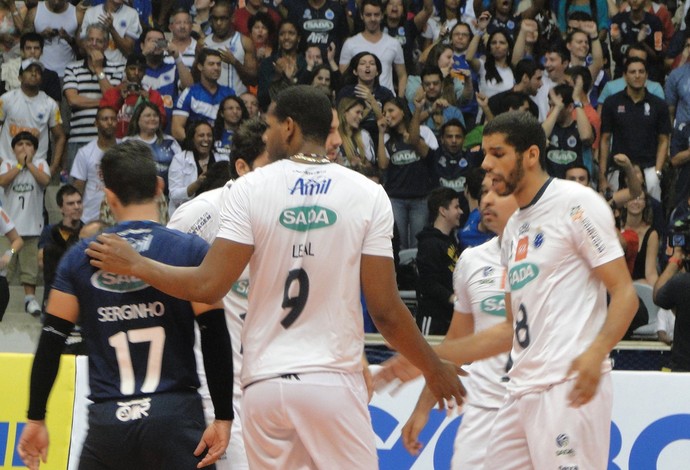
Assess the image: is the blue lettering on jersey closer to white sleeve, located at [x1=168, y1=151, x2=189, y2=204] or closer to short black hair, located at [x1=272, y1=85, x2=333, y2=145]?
short black hair, located at [x1=272, y1=85, x2=333, y2=145]

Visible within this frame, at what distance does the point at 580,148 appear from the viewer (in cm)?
1467

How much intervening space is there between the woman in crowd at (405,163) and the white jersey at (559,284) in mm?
8004

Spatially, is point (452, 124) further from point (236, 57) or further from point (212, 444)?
point (212, 444)

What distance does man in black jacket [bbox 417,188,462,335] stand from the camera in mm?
11805

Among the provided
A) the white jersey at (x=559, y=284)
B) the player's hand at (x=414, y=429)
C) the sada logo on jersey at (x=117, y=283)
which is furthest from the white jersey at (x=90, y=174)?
the sada logo on jersey at (x=117, y=283)

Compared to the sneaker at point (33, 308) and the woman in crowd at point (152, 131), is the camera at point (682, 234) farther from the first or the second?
the sneaker at point (33, 308)

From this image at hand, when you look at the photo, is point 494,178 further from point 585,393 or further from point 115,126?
point 115,126

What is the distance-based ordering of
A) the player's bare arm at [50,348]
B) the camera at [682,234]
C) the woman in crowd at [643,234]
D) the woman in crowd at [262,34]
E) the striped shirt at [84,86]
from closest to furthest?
the player's bare arm at [50,348]
the camera at [682,234]
the woman in crowd at [643,234]
the striped shirt at [84,86]
the woman in crowd at [262,34]

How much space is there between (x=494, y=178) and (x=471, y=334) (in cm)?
126

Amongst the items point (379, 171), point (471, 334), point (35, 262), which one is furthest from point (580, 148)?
point (471, 334)

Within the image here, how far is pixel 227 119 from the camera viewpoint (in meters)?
14.6

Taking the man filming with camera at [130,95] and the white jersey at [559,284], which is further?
the man filming with camera at [130,95]

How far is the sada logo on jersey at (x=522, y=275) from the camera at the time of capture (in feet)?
18.8

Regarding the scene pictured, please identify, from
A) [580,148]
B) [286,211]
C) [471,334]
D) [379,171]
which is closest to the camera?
[286,211]
